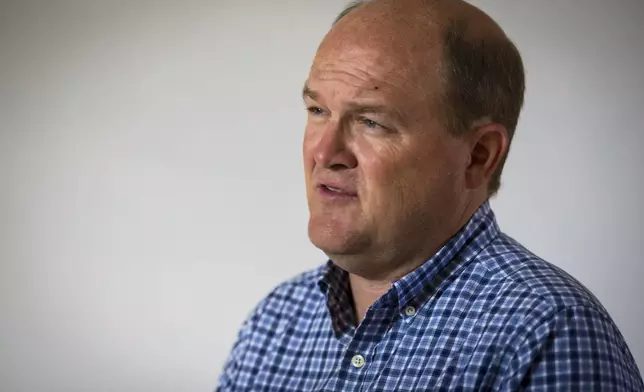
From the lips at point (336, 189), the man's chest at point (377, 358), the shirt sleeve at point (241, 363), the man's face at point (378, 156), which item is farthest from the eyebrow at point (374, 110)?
the shirt sleeve at point (241, 363)

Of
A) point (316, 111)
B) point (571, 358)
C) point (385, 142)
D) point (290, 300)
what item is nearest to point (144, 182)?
point (290, 300)

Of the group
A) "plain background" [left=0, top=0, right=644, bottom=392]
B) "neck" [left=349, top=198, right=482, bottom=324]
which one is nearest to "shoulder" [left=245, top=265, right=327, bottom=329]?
"neck" [left=349, top=198, right=482, bottom=324]

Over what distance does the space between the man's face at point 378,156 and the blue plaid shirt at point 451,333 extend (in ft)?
0.30

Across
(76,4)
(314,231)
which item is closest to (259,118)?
(76,4)

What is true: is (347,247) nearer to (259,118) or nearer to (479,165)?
(479,165)

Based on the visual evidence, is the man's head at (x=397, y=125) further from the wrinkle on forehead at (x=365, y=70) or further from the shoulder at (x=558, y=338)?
the shoulder at (x=558, y=338)

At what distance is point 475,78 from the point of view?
1.26 metres

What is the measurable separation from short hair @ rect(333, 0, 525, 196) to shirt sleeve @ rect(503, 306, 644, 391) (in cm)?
33

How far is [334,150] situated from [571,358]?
45 centimetres

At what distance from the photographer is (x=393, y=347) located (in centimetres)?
126

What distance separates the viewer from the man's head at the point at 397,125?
4.04ft

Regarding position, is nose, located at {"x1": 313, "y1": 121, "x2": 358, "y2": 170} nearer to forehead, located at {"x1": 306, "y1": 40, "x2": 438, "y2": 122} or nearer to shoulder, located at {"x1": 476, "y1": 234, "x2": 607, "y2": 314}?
forehead, located at {"x1": 306, "y1": 40, "x2": 438, "y2": 122}

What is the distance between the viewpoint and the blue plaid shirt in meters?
1.10

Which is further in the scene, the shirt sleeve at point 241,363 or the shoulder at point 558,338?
the shirt sleeve at point 241,363
